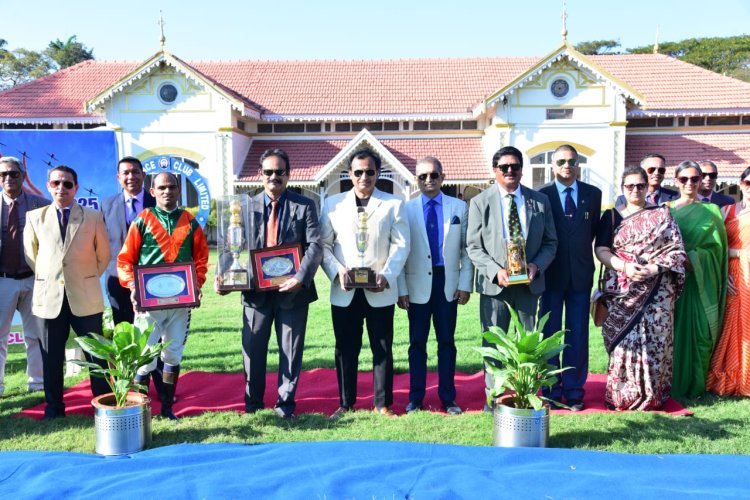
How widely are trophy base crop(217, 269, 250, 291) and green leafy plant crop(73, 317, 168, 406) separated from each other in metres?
0.64

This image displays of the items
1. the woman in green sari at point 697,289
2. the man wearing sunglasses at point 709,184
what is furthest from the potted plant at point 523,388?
the man wearing sunglasses at point 709,184

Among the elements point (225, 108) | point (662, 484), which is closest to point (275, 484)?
point (662, 484)

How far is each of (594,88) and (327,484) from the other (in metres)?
22.0

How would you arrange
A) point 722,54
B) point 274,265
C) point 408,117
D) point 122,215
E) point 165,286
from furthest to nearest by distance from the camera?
point 722,54, point 408,117, point 122,215, point 274,265, point 165,286

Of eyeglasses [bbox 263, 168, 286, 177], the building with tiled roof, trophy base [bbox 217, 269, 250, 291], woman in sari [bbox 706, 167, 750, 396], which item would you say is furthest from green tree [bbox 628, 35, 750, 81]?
trophy base [bbox 217, 269, 250, 291]

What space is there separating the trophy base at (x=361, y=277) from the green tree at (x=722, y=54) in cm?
4833

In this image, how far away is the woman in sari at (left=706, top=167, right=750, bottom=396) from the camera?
5688 mm

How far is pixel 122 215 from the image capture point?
5.56 meters

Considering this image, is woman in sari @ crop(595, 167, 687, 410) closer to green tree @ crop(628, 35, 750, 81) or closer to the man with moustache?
the man with moustache

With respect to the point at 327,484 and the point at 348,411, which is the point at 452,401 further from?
the point at 327,484

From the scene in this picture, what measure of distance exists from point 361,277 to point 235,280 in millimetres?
1024

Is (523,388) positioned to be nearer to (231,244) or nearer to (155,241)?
(231,244)

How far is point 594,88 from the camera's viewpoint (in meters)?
22.8

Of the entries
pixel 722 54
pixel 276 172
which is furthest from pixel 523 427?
pixel 722 54
